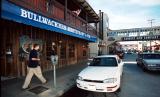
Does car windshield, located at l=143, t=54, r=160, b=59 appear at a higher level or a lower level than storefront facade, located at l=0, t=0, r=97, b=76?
lower

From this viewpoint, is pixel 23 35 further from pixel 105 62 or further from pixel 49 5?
pixel 105 62

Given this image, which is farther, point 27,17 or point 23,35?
point 23,35

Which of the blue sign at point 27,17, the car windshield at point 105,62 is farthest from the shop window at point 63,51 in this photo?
the car windshield at point 105,62

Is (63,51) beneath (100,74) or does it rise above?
above

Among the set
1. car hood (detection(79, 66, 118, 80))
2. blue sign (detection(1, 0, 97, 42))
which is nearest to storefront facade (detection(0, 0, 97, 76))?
blue sign (detection(1, 0, 97, 42))

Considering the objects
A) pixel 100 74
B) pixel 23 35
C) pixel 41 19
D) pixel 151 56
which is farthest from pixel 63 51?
pixel 100 74

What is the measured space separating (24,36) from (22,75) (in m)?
2.10

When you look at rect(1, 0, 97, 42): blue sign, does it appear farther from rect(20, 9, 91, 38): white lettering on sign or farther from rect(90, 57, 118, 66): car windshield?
rect(90, 57, 118, 66): car windshield

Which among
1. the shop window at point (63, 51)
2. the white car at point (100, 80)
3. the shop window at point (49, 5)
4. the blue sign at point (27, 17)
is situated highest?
the shop window at point (49, 5)

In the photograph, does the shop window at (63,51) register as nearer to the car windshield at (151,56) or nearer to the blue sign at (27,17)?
the blue sign at (27,17)

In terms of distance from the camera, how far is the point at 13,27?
34.6 feet

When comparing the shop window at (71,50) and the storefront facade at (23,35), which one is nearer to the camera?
the storefront facade at (23,35)

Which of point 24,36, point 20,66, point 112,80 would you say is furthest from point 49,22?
point 112,80

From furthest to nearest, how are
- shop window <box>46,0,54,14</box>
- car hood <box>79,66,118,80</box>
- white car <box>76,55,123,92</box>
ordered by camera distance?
shop window <box>46,0,54,14</box>, car hood <box>79,66,118,80</box>, white car <box>76,55,123,92</box>
